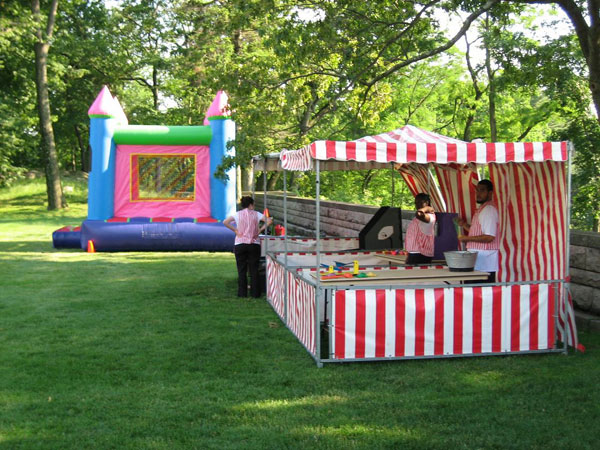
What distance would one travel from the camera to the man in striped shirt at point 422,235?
9.09 meters

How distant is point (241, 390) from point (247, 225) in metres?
4.78

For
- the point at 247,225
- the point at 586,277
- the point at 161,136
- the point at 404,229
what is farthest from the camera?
the point at 161,136

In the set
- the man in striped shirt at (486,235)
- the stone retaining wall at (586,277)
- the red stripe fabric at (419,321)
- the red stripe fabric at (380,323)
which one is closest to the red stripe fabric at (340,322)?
the red stripe fabric at (380,323)

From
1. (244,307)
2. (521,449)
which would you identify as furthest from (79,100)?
(521,449)

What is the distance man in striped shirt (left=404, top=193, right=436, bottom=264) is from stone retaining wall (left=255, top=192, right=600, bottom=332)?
1.71 metres

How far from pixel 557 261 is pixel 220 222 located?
11.4 meters

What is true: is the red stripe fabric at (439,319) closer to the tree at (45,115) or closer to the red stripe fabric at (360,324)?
the red stripe fabric at (360,324)

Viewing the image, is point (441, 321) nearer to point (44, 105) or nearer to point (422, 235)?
point (422, 235)

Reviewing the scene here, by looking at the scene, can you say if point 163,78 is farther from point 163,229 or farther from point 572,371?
point 572,371

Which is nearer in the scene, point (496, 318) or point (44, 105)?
point (496, 318)

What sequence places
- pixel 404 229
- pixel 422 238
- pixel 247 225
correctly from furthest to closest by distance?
1. pixel 404 229
2. pixel 247 225
3. pixel 422 238

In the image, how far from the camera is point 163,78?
1698 inches

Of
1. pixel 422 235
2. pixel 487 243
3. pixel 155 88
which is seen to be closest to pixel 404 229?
pixel 422 235

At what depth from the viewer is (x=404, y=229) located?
39.8 ft
